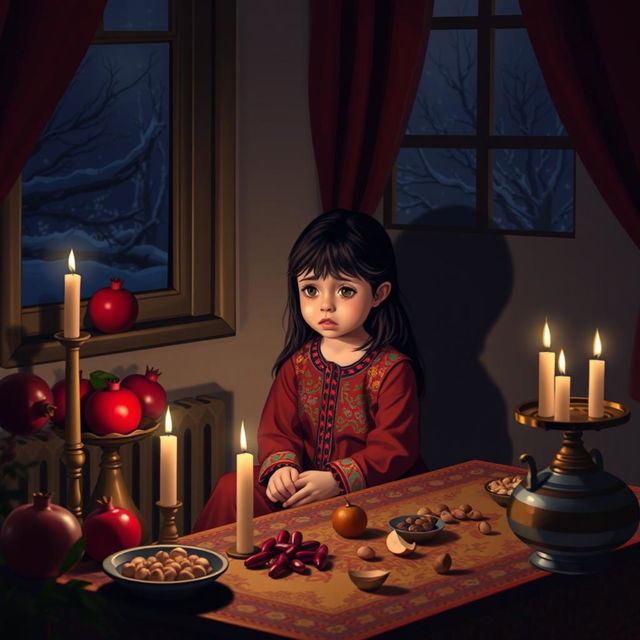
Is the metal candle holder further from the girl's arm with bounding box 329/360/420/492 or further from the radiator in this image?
the radiator

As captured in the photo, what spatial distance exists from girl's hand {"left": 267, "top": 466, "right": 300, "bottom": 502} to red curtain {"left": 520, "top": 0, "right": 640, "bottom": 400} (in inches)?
43.5

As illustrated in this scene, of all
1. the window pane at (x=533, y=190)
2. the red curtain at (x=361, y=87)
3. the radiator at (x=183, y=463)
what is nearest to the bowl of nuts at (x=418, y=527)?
the radiator at (x=183, y=463)

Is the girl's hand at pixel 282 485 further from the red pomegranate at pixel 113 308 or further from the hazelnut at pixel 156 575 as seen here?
the hazelnut at pixel 156 575

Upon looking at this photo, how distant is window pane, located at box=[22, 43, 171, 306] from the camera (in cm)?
413

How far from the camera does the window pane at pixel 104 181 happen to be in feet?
13.5

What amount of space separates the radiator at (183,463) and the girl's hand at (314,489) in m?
0.86

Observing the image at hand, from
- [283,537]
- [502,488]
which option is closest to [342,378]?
[502,488]

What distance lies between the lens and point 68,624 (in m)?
2.75

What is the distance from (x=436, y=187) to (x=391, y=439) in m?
1.38

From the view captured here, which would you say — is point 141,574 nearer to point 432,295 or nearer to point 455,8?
Result: point 432,295

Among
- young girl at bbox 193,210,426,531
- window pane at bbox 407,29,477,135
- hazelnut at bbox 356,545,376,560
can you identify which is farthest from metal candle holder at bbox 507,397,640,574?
window pane at bbox 407,29,477,135

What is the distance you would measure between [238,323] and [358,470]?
127 centimetres

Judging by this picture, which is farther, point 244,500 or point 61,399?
point 61,399

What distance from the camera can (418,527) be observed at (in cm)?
304
